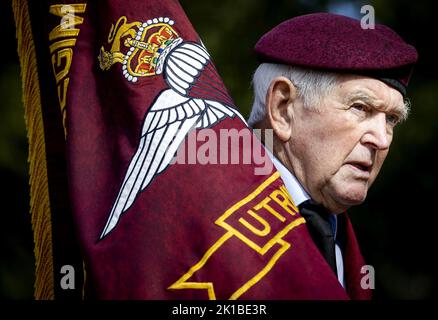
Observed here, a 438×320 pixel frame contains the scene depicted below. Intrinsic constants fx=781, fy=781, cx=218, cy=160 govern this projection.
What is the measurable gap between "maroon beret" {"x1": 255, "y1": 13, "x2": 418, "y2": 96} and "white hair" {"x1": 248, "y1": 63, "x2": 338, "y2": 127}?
0.03 meters

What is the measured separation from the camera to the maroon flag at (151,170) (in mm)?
2006

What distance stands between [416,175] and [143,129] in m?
5.39

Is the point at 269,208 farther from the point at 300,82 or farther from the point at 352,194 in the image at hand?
the point at 300,82

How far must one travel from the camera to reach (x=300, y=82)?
251cm

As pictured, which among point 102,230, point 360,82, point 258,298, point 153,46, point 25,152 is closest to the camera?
point 258,298

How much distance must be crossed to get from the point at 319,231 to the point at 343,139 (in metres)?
0.30

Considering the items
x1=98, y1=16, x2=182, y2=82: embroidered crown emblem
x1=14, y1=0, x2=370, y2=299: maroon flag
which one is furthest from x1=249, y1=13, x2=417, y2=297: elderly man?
x1=98, y1=16, x2=182, y2=82: embroidered crown emblem

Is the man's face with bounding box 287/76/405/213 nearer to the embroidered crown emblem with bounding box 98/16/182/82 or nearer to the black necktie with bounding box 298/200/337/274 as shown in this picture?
the black necktie with bounding box 298/200/337/274

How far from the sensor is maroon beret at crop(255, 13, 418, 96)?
2426 millimetres

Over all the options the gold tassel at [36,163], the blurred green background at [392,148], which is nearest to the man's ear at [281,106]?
the gold tassel at [36,163]

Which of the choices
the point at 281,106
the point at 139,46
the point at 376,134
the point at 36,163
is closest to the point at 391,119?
the point at 376,134

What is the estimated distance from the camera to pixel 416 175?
7.18m
